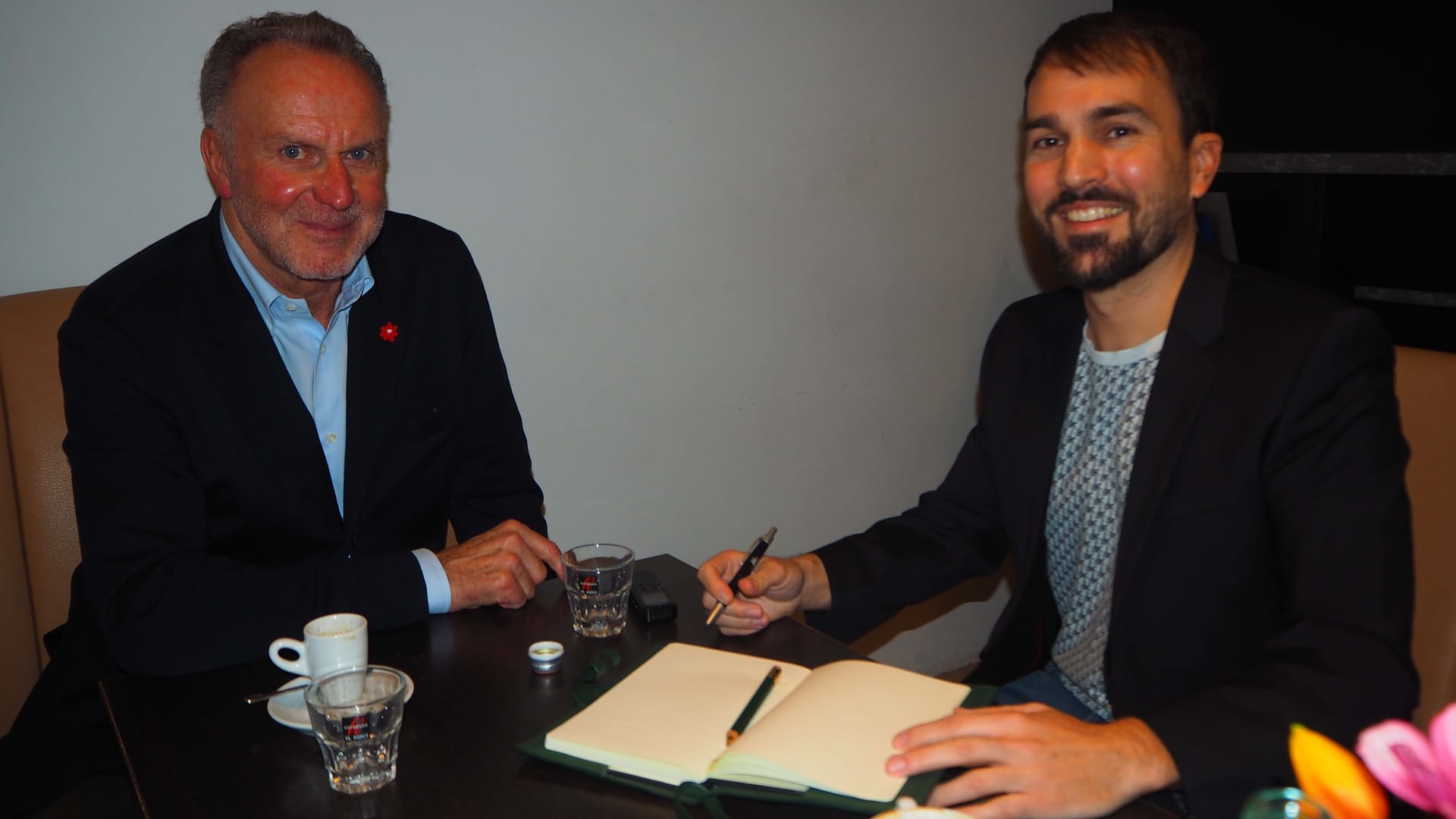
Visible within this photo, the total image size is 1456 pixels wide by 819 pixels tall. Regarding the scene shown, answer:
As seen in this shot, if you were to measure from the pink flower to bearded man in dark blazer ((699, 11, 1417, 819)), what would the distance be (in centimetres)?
55

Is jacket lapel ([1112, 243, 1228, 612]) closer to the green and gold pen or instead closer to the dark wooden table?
the dark wooden table

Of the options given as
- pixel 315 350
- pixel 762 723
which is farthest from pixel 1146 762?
pixel 315 350

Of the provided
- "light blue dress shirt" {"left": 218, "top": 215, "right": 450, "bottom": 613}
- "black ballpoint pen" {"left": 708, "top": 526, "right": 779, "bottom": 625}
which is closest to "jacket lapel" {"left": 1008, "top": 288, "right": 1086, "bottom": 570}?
"black ballpoint pen" {"left": 708, "top": 526, "right": 779, "bottom": 625}

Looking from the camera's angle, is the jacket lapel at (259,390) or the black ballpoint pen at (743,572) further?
the jacket lapel at (259,390)

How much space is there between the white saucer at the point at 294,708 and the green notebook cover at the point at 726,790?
0.70 ft

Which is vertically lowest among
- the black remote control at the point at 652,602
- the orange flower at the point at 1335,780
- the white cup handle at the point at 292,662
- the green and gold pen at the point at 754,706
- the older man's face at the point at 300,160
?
the black remote control at the point at 652,602

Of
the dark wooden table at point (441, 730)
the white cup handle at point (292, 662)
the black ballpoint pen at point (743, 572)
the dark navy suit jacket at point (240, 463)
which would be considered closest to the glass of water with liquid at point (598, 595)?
the dark wooden table at point (441, 730)

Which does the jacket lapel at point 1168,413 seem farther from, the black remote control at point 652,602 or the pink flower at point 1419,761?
the pink flower at point 1419,761

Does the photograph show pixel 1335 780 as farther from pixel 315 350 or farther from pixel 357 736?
pixel 315 350

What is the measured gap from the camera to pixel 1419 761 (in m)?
0.47

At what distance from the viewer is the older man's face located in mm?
1723

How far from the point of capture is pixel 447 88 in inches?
91.4

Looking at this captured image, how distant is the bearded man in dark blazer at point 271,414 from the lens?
58.6 inches

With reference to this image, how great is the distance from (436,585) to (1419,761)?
1283 millimetres
